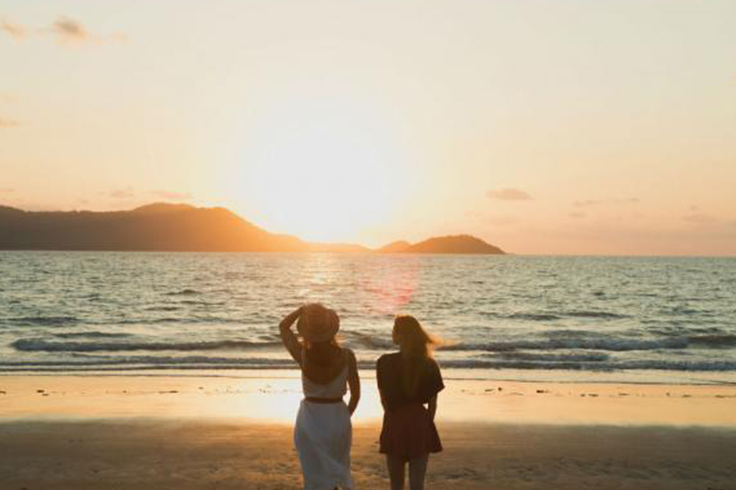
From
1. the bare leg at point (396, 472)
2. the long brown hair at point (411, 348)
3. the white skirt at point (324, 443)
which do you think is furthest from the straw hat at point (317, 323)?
the bare leg at point (396, 472)

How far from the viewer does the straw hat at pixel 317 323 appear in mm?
6793

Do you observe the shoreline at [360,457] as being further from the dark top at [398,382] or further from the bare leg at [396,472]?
the dark top at [398,382]

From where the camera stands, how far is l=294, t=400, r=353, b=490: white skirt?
7.22 metres

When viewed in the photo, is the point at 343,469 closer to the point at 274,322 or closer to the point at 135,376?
the point at 135,376

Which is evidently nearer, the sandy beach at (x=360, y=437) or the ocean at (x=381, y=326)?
the sandy beach at (x=360, y=437)

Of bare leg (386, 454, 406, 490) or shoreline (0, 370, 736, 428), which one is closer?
bare leg (386, 454, 406, 490)

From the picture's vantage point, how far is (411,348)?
755 centimetres

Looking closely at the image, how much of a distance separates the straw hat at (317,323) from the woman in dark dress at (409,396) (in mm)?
867

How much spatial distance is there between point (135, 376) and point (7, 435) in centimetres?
852

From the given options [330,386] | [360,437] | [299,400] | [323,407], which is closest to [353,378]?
[330,386]

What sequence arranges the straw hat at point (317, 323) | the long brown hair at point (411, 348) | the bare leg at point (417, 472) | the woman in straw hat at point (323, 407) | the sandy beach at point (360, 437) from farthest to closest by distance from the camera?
1. the sandy beach at point (360, 437)
2. the bare leg at point (417, 472)
3. the long brown hair at point (411, 348)
4. the woman in straw hat at point (323, 407)
5. the straw hat at point (317, 323)

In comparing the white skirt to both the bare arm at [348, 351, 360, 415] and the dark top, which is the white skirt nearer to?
the bare arm at [348, 351, 360, 415]

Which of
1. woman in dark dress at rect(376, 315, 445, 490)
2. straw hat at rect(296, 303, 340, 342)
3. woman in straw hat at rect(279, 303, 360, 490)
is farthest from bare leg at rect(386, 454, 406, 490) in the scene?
straw hat at rect(296, 303, 340, 342)

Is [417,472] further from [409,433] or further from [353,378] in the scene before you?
[353,378]
